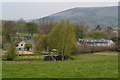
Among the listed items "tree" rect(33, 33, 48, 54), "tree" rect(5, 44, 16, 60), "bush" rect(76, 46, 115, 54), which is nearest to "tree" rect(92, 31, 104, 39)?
"bush" rect(76, 46, 115, 54)

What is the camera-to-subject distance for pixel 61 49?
1120 inches

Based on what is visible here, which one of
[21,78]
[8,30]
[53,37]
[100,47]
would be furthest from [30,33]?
[21,78]

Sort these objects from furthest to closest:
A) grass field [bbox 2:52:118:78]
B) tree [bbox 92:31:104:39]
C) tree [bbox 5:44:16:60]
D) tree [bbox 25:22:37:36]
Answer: tree [bbox 92:31:104:39]
tree [bbox 25:22:37:36]
tree [bbox 5:44:16:60]
grass field [bbox 2:52:118:78]

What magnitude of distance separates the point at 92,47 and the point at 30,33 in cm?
3122

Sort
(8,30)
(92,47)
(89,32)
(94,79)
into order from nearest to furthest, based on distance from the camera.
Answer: (94,79), (92,47), (8,30), (89,32)

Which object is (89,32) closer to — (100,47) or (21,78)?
(100,47)

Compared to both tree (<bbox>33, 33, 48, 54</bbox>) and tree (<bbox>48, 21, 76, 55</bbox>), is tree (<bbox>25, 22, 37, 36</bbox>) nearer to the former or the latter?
tree (<bbox>33, 33, 48, 54</bbox>)

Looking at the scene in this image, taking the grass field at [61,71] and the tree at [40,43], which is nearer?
the grass field at [61,71]

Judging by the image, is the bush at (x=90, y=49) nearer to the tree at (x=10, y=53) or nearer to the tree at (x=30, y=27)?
the tree at (x=10, y=53)

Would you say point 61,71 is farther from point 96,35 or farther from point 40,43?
point 96,35

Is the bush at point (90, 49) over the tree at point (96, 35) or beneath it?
beneath

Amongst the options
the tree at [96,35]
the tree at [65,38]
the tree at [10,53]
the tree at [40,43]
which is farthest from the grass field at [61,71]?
the tree at [96,35]

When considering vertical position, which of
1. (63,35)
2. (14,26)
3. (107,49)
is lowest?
(107,49)

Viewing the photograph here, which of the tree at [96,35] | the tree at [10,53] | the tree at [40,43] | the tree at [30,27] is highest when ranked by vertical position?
the tree at [30,27]
